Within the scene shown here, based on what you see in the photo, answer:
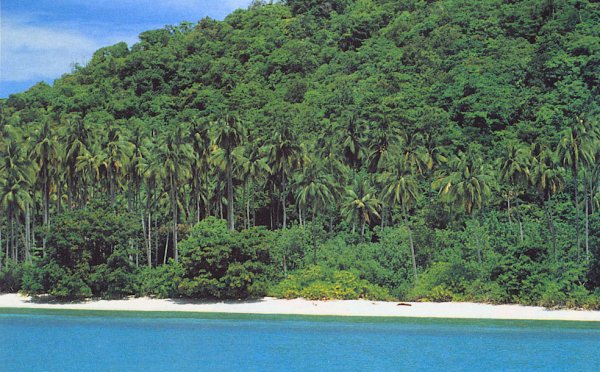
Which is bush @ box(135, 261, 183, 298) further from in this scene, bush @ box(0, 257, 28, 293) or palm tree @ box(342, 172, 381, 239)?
palm tree @ box(342, 172, 381, 239)

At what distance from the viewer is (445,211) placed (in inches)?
3383

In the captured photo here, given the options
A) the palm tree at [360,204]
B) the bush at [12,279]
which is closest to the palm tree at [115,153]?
the bush at [12,279]

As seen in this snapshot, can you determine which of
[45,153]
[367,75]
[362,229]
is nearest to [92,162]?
[45,153]

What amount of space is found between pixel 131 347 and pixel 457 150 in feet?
225

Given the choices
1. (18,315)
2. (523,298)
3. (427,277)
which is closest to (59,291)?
(18,315)

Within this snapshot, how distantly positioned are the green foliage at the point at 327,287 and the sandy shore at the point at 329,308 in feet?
4.16

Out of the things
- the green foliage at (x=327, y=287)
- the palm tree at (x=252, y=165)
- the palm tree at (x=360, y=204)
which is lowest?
the green foliage at (x=327, y=287)

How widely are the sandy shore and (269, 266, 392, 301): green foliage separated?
1.27m

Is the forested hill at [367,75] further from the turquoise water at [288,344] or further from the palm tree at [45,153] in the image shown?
the turquoise water at [288,344]

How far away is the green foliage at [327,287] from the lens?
63.9 meters

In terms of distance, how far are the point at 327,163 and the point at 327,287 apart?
2813cm

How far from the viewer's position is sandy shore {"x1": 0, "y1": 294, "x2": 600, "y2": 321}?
55.3 m

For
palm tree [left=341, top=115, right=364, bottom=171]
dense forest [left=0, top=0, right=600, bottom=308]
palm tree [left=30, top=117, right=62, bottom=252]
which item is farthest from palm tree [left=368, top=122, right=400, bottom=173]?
palm tree [left=30, top=117, right=62, bottom=252]

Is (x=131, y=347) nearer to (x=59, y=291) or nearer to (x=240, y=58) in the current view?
(x=59, y=291)
